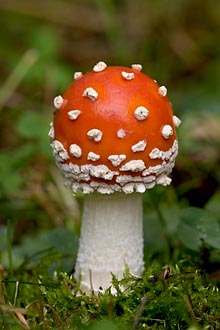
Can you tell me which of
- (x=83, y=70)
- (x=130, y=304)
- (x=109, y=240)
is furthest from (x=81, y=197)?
(x=83, y=70)

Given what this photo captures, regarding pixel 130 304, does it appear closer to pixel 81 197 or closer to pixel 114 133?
pixel 114 133

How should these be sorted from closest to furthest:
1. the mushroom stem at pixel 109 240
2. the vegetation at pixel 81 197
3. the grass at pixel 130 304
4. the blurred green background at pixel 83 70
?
the grass at pixel 130 304, the vegetation at pixel 81 197, the mushroom stem at pixel 109 240, the blurred green background at pixel 83 70

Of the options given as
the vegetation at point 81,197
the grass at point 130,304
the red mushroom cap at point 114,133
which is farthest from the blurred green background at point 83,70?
the red mushroom cap at point 114,133

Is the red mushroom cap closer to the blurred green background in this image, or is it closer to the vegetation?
the vegetation

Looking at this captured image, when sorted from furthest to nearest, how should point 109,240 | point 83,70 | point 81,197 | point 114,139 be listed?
point 83,70
point 81,197
point 109,240
point 114,139

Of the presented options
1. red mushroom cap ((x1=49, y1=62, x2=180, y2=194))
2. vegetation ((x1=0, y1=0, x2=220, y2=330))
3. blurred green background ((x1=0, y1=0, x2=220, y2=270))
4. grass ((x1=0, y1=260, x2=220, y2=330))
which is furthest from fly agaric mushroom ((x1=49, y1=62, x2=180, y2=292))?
blurred green background ((x1=0, y1=0, x2=220, y2=270))

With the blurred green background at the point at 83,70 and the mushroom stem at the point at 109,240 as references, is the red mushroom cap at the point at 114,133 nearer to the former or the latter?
the mushroom stem at the point at 109,240

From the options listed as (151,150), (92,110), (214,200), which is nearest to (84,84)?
(92,110)
